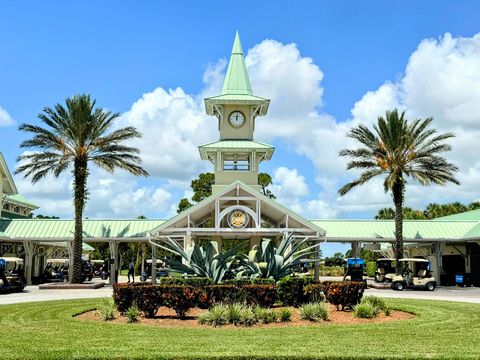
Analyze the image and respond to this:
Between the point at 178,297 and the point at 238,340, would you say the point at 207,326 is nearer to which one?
the point at 178,297

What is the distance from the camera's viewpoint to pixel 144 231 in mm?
39219

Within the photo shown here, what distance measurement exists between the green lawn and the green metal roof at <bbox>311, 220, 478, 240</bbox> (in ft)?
76.4

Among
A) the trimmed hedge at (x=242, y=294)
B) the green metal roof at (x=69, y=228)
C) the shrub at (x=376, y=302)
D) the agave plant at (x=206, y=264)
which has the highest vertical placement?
the green metal roof at (x=69, y=228)

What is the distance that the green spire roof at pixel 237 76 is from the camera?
121 ft

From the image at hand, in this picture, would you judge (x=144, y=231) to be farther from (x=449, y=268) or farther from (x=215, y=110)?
(x=449, y=268)

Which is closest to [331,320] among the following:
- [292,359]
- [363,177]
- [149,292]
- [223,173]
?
[149,292]

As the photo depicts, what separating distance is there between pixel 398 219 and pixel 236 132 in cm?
1147

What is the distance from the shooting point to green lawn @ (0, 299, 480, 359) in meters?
10.4

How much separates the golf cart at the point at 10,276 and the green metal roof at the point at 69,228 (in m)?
5.87

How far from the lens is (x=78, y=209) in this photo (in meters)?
36.3

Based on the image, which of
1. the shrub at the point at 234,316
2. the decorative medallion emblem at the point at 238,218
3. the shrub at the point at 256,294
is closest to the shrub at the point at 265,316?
the shrub at the point at 234,316

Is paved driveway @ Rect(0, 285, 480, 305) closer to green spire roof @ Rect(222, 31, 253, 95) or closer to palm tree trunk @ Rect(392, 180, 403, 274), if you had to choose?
palm tree trunk @ Rect(392, 180, 403, 274)

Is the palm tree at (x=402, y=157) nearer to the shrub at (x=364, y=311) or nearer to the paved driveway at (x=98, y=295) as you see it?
the paved driveway at (x=98, y=295)

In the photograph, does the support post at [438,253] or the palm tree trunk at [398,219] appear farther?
the support post at [438,253]
